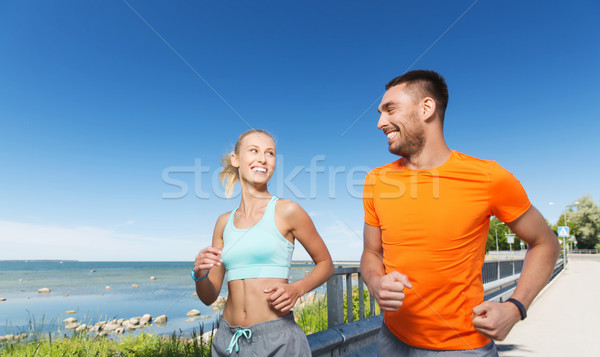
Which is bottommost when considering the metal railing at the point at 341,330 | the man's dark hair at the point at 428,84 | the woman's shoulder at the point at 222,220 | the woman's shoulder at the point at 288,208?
the metal railing at the point at 341,330

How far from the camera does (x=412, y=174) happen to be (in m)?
1.80

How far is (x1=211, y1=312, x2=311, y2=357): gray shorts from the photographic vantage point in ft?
6.51

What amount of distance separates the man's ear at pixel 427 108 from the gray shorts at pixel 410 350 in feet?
3.51

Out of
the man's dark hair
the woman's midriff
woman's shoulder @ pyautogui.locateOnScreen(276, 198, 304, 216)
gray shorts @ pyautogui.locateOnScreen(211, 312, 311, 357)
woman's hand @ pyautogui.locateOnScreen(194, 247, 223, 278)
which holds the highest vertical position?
the man's dark hair

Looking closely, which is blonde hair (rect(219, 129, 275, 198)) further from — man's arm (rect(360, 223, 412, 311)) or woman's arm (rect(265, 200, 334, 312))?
man's arm (rect(360, 223, 412, 311))

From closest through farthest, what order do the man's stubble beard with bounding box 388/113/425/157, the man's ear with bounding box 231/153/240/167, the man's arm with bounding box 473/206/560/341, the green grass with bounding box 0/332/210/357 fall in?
the man's arm with bounding box 473/206/560/341
the man's stubble beard with bounding box 388/113/425/157
the man's ear with bounding box 231/153/240/167
the green grass with bounding box 0/332/210/357

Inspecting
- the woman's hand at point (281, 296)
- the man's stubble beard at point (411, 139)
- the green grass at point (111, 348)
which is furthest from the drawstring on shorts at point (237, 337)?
the green grass at point (111, 348)

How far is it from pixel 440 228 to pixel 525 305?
46cm

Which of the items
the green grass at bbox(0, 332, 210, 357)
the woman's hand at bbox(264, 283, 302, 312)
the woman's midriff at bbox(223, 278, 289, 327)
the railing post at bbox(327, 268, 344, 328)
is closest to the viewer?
the woman's hand at bbox(264, 283, 302, 312)

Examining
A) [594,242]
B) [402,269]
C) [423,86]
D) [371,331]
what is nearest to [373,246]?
[402,269]

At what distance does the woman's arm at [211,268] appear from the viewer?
77.4 inches

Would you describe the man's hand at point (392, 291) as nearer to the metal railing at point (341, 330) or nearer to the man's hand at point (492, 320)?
the man's hand at point (492, 320)

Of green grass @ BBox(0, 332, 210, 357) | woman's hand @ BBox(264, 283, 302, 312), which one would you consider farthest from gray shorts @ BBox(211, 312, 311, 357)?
green grass @ BBox(0, 332, 210, 357)

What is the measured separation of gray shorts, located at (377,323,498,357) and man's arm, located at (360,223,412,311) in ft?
0.89
